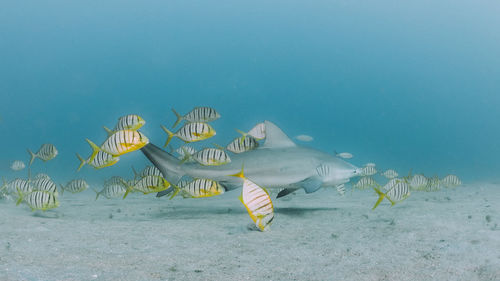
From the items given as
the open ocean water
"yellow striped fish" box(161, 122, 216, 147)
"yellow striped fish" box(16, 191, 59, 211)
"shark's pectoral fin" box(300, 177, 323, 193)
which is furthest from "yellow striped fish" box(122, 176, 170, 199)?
the open ocean water

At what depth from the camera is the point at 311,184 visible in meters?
5.23

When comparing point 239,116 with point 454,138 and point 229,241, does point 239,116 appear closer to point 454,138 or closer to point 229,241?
point 454,138

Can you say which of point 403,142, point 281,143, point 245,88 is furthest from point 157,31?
point 281,143

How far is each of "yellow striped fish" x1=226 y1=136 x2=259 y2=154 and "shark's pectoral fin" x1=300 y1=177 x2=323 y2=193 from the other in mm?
1009

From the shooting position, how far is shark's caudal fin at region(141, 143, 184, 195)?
509 cm

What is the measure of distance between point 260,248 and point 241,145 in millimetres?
2141

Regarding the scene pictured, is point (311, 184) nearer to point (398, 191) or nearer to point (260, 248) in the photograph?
point (398, 191)

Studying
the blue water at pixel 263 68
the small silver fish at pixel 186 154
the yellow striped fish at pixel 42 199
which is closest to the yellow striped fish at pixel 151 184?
the small silver fish at pixel 186 154

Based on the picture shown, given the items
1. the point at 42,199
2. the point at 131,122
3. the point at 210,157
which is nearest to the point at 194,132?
the point at 210,157

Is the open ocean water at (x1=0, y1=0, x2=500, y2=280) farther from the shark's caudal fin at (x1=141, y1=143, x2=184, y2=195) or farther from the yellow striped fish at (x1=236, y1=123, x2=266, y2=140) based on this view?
the shark's caudal fin at (x1=141, y1=143, x2=184, y2=195)

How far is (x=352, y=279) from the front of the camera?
8.14 feet

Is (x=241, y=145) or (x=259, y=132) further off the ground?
(x=259, y=132)

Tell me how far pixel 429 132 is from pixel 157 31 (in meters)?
92.9

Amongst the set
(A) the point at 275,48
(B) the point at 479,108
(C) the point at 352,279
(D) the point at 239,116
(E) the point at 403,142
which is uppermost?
(A) the point at 275,48
